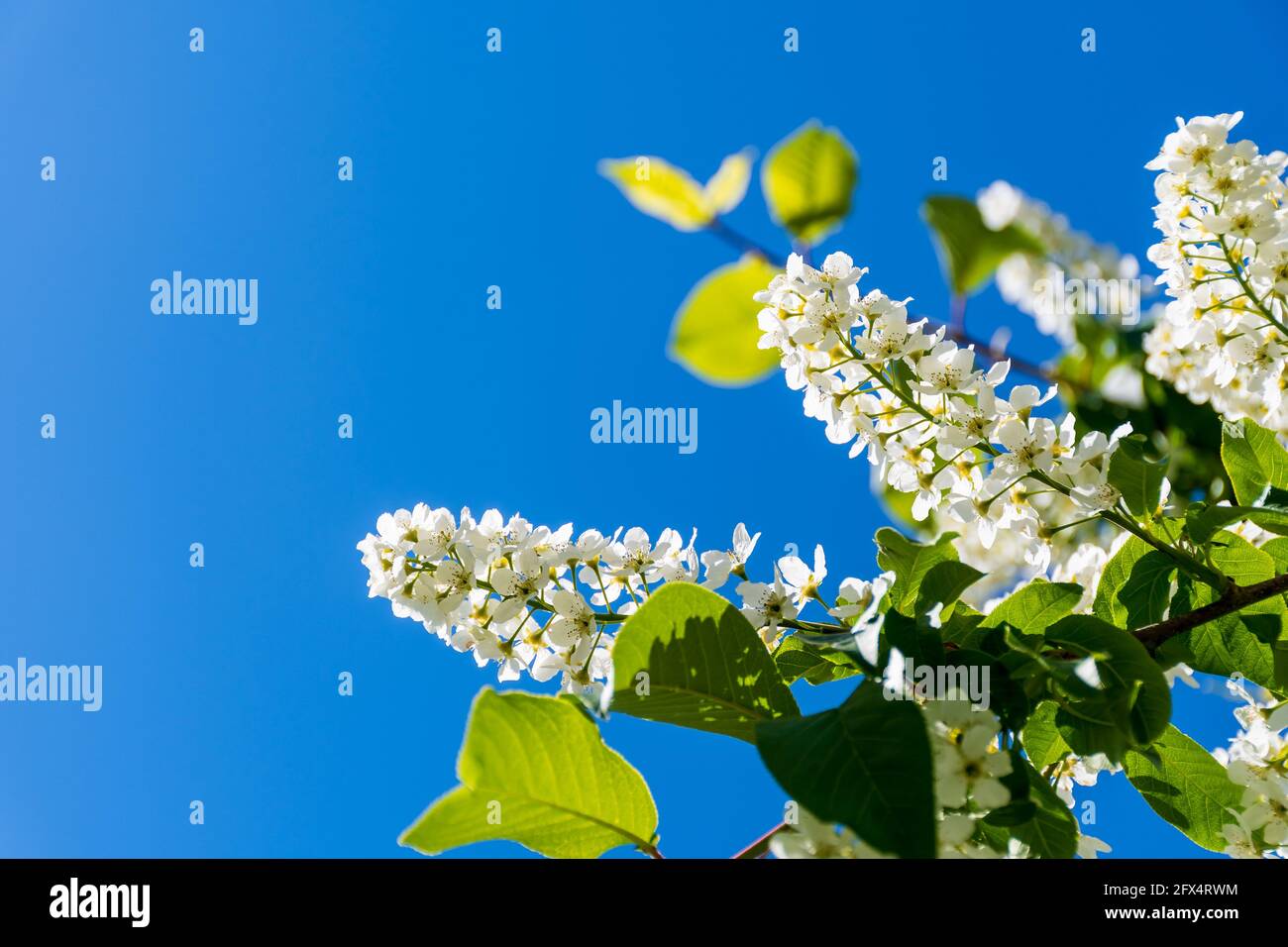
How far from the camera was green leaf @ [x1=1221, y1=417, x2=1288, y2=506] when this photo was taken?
4.36ft

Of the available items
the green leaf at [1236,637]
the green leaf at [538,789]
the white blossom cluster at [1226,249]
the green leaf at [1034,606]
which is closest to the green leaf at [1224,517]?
the green leaf at [1236,637]

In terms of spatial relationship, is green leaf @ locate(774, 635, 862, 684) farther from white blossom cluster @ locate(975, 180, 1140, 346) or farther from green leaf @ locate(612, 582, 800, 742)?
white blossom cluster @ locate(975, 180, 1140, 346)

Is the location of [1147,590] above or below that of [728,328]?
below

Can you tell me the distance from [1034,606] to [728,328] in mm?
548

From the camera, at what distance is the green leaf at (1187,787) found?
1201mm

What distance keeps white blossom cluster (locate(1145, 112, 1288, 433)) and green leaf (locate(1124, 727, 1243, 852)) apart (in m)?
0.73

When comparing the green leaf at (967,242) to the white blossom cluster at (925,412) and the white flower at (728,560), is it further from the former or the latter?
the white flower at (728,560)

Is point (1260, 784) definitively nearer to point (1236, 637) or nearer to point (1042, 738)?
point (1236, 637)

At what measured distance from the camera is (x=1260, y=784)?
1264 mm

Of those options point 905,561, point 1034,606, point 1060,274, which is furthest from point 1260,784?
point 1060,274

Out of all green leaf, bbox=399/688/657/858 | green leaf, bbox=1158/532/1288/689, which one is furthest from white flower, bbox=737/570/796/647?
green leaf, bbox=1158/532/1288/689
